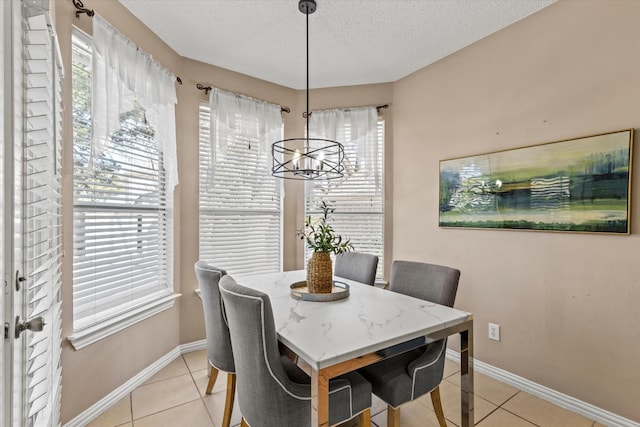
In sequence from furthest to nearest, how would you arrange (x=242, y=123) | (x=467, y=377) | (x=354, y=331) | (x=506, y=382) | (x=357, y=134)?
(x=357, y=134), (x=242, y=123), (x=506, y=382), (x=467, y=377), (x=354, y=331)

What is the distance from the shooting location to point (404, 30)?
8.03 ft

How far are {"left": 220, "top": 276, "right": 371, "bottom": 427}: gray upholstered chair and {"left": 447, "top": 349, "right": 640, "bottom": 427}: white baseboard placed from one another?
159 centimetres

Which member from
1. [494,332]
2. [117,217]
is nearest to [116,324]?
[117,217]

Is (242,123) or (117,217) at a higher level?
(242,123)

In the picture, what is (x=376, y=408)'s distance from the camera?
2.04 meters

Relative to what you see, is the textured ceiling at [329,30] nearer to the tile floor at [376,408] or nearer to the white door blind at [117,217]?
the white door blind at [117,217]

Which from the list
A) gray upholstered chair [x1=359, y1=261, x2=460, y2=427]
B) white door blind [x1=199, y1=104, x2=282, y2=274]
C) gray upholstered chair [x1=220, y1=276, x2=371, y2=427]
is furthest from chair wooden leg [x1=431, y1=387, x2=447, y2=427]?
white door blind [x1=199, y1=104, x2=282, y2=274]

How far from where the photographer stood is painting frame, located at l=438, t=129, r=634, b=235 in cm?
184

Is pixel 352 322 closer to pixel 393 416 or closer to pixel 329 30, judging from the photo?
pixel 393 416

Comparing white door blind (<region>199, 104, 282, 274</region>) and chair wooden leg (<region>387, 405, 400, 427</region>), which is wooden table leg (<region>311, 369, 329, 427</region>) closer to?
chair wooden leg (<region>387, 405, 400, 427</region>)

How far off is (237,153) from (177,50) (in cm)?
101

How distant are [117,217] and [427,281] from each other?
7.07 feet

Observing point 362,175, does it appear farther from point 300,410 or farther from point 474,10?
point 300,410

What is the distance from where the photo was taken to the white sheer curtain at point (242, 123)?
293 cm
